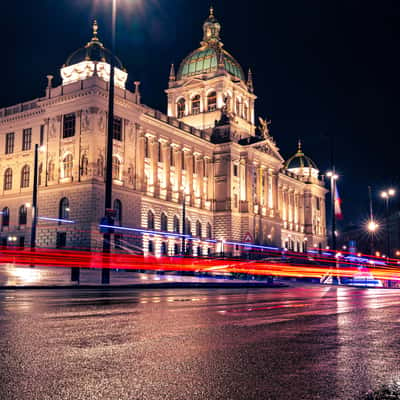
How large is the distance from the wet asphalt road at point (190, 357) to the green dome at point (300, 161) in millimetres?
101311

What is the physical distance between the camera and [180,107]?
3307 inches

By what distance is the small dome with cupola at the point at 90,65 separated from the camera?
53.5 metres

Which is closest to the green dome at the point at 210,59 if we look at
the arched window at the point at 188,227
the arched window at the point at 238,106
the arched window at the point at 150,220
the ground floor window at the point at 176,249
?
the arched window at the point at 238,106

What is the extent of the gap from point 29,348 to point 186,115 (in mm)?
78664

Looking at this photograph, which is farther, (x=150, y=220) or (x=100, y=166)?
(x=150, y=220)

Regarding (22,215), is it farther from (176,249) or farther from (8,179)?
(176,249)

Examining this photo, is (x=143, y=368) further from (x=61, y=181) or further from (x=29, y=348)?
(x=61, y=181)

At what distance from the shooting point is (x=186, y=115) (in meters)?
82.7

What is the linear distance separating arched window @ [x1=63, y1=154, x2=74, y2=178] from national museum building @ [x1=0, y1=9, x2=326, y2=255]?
0.32 ft

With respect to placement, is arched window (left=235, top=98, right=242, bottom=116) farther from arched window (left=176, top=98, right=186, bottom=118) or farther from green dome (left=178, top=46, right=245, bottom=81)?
arched window (left=176, top=98, right=186, bottom=118)

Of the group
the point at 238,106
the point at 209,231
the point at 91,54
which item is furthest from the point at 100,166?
the point at 238,106

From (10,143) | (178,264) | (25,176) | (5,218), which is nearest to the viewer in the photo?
(178,264)

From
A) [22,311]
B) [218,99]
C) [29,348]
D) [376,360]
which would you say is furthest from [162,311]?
[218,99]

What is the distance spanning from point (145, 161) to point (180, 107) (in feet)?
90.4
